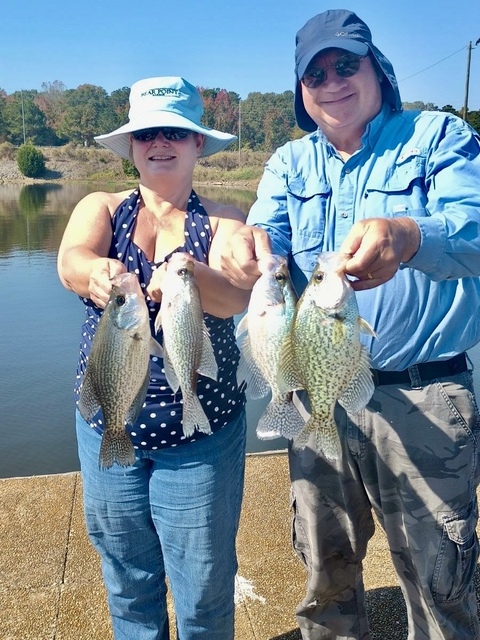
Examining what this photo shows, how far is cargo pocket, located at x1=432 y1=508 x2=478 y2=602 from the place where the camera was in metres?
2.46

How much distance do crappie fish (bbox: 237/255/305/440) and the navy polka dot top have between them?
26cm

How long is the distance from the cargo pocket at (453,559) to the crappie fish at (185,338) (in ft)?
3.63

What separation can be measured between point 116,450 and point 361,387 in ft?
3.13

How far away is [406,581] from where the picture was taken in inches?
104

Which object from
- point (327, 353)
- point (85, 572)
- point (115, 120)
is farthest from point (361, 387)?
point (115, 120)

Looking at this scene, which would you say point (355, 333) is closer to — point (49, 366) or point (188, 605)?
point (188, 605)

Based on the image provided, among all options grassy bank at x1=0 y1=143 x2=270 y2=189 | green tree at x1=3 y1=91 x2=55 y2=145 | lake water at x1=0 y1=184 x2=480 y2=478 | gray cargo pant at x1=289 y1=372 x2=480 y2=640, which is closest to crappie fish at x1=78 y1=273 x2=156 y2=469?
gray cargo pant at x1=289 y1=372 x2=480 y2=640

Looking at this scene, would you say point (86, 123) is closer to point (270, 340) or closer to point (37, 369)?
point (37, 369)

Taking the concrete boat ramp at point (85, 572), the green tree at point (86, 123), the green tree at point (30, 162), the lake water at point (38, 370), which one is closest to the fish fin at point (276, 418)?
the concrete boat ramp at point (85, 572)

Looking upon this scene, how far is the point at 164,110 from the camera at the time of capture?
2.51m

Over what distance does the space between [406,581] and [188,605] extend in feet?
3.15

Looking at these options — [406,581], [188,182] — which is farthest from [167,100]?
[406,581]

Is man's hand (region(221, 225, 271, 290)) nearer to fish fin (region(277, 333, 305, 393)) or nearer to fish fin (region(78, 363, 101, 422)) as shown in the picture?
fish fin (region(277, 333, 305, 393))

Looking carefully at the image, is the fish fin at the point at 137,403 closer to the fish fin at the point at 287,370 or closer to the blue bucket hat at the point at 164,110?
the fish fin at the point at 287,370
